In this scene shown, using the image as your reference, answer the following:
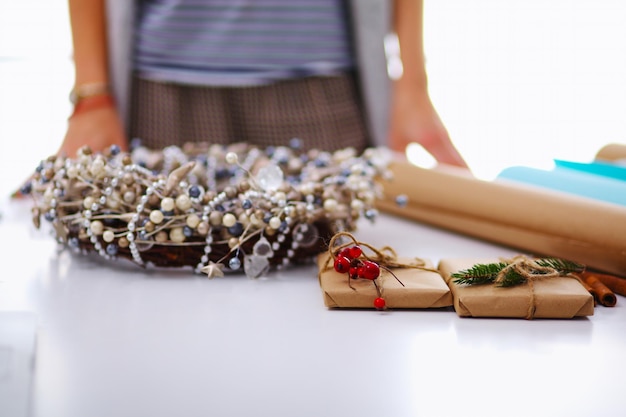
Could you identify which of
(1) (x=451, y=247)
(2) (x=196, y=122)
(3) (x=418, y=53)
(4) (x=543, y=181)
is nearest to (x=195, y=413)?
(1) (x=451, y=247)

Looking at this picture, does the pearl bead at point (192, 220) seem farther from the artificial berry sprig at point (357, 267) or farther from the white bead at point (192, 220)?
the artificial berry sprig at point (357, 267)

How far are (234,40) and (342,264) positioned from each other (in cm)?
70

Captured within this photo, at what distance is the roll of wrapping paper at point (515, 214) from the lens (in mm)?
793

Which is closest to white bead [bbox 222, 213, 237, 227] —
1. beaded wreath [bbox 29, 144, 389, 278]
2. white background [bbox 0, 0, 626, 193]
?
beaded wreath [bbox 29, 144, 389, 278]

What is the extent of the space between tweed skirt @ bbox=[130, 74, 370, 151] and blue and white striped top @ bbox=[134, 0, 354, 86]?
22 millimetres

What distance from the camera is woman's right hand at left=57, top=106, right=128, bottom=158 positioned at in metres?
1.16

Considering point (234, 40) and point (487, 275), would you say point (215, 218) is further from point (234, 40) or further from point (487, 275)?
point (234, 40)

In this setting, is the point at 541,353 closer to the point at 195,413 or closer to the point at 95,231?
the point at 195,413

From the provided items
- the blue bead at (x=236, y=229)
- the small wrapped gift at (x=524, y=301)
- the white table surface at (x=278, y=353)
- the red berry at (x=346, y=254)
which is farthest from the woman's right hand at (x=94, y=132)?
the small wrapped gift at (x=524, y=301)

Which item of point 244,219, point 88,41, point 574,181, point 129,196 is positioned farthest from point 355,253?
point 88,41

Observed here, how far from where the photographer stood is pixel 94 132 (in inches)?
46.2

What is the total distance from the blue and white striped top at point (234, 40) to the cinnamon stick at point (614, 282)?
0.69 m

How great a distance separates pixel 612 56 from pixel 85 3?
4.41 feet

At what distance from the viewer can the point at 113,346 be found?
60cm
